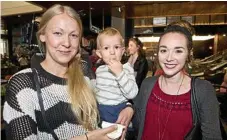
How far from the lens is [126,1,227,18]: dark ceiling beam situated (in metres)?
8.96

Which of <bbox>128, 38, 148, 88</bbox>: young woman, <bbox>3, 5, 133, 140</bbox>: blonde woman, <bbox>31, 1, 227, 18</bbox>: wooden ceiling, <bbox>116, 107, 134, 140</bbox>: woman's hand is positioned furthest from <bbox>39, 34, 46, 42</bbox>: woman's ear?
A: <bbox>31, 1, 227, 18</bbox>: wooden ceiling

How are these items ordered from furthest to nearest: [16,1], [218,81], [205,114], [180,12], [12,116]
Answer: [180,12], [218,81], [16,1], [205,114], [12,116]

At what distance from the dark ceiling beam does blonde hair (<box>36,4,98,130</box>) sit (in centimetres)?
801

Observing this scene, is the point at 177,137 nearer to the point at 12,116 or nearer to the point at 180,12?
the point at 12,116

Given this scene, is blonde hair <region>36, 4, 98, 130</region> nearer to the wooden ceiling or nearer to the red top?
the red top

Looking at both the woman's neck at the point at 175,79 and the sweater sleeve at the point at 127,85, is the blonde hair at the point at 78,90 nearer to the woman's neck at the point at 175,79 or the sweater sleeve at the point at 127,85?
the sweater sleeve at the point at 127,85

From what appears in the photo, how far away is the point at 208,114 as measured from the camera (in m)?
1.51

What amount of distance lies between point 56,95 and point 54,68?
19 centimetres

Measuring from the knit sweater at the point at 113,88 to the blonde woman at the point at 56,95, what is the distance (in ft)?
1.11

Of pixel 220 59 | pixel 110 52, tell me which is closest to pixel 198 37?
pixel 220 59

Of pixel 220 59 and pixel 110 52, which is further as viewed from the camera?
pixel 220 59

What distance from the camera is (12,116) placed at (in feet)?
3.89

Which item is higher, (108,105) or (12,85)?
(12,85)

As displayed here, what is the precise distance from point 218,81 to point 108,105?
4.82 metres
